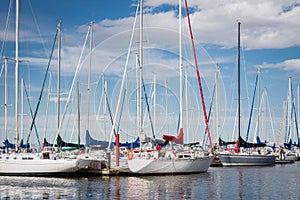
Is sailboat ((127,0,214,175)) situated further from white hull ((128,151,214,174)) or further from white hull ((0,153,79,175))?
white hull ((0,153,79,175))

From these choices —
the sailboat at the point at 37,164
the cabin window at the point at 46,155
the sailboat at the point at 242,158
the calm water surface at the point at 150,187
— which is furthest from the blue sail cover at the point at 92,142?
the sailboat at the point at 242,158

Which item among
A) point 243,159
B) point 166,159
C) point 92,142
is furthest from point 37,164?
point 243,159

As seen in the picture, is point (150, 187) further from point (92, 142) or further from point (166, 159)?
point (92, 142)

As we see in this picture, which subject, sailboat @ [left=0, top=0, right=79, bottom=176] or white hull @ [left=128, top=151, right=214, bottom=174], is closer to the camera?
sailboat @ [left=0, top=0, right=79, bottom=176]

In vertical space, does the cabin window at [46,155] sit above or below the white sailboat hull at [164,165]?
above

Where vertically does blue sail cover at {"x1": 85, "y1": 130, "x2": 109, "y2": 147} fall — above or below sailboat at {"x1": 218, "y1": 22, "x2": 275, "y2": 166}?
above

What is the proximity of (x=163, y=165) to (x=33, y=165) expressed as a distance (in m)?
13.7

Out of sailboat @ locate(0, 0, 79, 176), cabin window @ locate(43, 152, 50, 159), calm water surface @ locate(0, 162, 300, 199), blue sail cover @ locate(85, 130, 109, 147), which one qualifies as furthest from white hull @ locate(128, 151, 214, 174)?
blue sail cover @ locate(85, 130, 109, 147)

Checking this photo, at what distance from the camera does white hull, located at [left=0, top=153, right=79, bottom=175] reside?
52594 millimetres

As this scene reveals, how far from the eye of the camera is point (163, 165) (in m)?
54.2

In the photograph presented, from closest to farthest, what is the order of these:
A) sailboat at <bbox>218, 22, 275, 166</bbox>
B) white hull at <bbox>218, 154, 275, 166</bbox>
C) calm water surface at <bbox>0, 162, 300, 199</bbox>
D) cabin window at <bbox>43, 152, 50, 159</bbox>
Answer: calm water surface at <bbox>0, 162, 300, 199</bbox> < cabin window at <bbox>43, 152, 50, 159</bbox> < white hull at <bbox>218, 154, 275, 166</bbox> < sailboat at <bbox>218, 22, 275, 166</bbox>

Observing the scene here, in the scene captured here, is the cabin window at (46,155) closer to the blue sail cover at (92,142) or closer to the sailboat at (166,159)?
the sailboat at (166,159)

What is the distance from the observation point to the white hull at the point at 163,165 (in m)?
53.4

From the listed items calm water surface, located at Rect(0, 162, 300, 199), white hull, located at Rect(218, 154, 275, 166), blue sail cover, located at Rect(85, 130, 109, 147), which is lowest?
calm water surface, located at Rect(0, 162, 300, 199)
